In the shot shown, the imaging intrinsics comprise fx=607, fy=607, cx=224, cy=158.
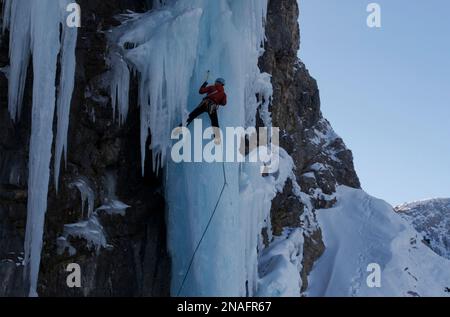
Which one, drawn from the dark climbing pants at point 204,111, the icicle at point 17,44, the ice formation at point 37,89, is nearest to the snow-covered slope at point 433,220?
the dark climbing pants at point 204,111

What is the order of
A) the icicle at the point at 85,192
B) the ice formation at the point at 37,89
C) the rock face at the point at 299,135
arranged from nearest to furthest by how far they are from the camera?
the ice formation at the point at 37,89, the icicle at the point at 85,192, the rock face at the point at 299,135

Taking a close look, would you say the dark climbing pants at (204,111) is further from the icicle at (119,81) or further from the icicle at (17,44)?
the icicle at (17,44)

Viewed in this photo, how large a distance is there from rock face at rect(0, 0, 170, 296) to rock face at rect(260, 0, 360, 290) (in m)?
6.08

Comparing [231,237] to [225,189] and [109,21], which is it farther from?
[109,21]

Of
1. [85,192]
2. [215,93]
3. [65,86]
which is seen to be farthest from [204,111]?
[85,192]

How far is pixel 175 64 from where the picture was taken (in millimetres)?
10391

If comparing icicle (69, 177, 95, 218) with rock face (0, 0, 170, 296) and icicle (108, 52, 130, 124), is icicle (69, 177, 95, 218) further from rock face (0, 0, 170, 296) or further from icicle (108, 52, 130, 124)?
icicle (108, 52, 130, 124)

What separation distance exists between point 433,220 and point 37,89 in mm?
37577

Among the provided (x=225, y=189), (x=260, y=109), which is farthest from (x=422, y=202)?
(x=225, y=189)

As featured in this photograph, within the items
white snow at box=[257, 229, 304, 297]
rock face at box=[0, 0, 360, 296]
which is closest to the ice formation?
rock face at box=[0, 0, 360, 296]

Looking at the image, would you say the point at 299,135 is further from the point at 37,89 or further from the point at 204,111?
the point at 37,89

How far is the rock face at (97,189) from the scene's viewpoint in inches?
372

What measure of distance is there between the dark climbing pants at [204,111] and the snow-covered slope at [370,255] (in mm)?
7393

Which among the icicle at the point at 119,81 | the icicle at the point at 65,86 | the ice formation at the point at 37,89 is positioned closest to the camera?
the ice formation at the point at 37,89
